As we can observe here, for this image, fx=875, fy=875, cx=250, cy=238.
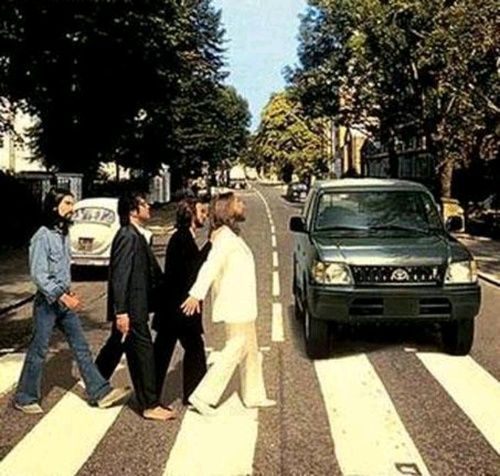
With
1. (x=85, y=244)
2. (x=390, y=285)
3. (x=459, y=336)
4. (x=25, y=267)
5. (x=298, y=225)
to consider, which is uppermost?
(x=298, y=225)

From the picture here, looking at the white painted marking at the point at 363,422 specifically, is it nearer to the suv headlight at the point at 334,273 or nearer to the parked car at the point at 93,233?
the suv headlight at the point at 334,273

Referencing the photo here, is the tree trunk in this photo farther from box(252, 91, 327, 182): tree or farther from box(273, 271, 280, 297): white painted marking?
box(252, 91, 327, 182): tree

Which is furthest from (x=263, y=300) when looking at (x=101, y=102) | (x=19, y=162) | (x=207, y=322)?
(x=19, y=162)

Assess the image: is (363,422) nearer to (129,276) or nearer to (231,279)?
(231,279)

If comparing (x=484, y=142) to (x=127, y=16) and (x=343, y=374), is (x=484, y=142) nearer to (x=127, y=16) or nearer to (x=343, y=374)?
(x=127, y=16)

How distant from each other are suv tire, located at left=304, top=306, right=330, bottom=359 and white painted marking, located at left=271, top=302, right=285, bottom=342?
1.20m

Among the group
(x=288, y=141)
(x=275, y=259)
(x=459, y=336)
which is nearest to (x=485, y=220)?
(x=275, y=259)

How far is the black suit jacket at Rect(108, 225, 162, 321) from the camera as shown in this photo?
6.70 m

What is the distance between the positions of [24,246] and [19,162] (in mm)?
38071

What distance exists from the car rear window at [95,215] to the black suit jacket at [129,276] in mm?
11467

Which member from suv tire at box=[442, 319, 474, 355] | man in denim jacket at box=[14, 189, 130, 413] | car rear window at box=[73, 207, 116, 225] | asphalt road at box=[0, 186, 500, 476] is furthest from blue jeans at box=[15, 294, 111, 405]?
car rear window at box=[73, 207, 116, 225]

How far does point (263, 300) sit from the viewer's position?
46.6 ft

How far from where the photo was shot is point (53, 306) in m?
7.15

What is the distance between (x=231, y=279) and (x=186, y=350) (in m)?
0.81
